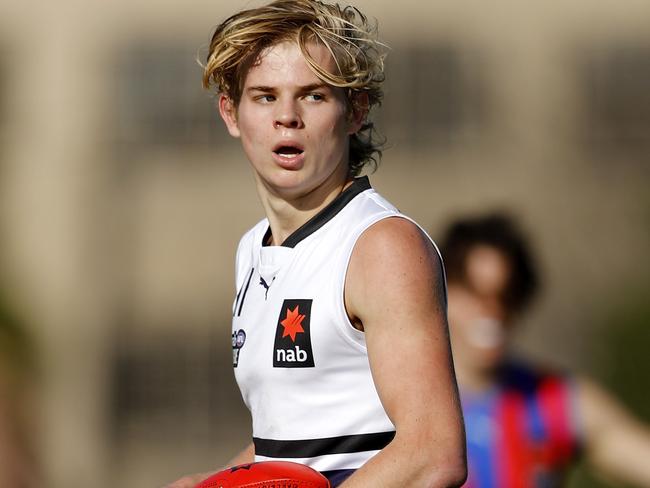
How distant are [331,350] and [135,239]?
474 inches

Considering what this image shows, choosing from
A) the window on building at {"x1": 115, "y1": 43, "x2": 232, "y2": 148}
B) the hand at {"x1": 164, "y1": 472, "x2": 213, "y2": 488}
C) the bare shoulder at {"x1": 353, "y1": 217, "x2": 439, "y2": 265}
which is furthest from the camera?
the window on building at {"x1": 115, "y1": 43, "x2": 232, "y2": 148}

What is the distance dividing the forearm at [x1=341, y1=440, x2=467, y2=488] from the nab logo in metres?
0.36

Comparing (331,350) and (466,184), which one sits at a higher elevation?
(331,350)

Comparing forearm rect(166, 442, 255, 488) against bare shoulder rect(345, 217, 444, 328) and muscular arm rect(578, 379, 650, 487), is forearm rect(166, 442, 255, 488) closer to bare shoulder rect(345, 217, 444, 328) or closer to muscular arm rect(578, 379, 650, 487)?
bare shoulder rect(345, 217, 444, 328)

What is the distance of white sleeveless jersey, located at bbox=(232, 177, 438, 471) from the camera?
3533 millimetres

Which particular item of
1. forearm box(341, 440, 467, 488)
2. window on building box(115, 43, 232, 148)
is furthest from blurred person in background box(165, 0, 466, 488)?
window on building box(115, 43, 232, 148)

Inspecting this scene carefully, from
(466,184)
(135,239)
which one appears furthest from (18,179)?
(466,184)

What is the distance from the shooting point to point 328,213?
12.3ft

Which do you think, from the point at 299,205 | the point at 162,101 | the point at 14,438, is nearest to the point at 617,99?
the point at 162,101

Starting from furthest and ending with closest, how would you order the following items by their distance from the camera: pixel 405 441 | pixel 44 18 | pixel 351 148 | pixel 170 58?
1. pixel 44 18
2. pixel 170 58
3. pixel 351 148
4. pixel 405 441

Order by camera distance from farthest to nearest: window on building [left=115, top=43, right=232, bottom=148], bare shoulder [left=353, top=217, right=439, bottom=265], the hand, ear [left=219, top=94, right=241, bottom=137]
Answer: window on building [left=115, top=43, right=232, bottom=148] < the hand < ear [left=219, top=94, right=241, bottom=137] < bare shoulder [left=353, top=217, right=439, bottom=265]

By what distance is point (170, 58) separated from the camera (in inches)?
575

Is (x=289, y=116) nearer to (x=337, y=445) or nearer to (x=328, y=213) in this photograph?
(x=328, y=213)

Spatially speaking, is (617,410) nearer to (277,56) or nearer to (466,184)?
(277,56)
